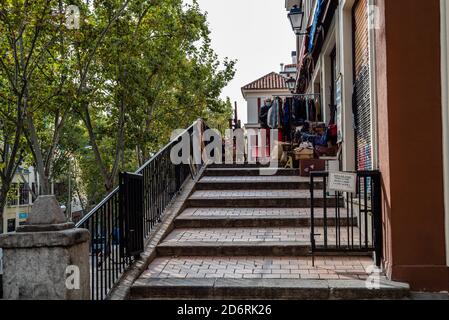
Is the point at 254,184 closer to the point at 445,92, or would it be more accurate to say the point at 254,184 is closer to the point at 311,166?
the point at 311,166

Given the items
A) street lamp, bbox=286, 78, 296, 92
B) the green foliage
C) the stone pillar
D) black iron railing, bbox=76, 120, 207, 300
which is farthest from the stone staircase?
street lamp, bbox=286, 78, 296, 92

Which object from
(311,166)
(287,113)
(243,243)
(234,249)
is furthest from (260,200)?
(287,113)

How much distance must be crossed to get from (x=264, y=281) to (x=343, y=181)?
1.54 m

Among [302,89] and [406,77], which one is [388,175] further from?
[302,89]

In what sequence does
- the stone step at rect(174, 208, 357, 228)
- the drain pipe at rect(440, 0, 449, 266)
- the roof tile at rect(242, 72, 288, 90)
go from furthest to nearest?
the roof tile at rect(242, 72, 288, 90), the stone step at rect(174, 208, 357, 228), the drain pipe at rect(440, 0, 449, 266)

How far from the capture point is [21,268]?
4.39 metres

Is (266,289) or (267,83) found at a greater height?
(267,83)

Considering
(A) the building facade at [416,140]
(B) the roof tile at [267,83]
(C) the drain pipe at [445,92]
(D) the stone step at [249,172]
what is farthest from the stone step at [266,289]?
(B) the roof tile at [267,83]

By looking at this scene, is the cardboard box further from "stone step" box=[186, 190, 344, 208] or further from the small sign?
the small sign

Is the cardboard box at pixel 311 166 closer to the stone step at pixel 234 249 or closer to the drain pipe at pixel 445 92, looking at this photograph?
the stone step at pixel 234 249

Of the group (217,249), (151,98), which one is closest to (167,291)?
(217,249)

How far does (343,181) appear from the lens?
242 inches

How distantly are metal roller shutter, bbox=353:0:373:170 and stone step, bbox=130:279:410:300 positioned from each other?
206cm

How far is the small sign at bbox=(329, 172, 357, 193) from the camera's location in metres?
6.07
